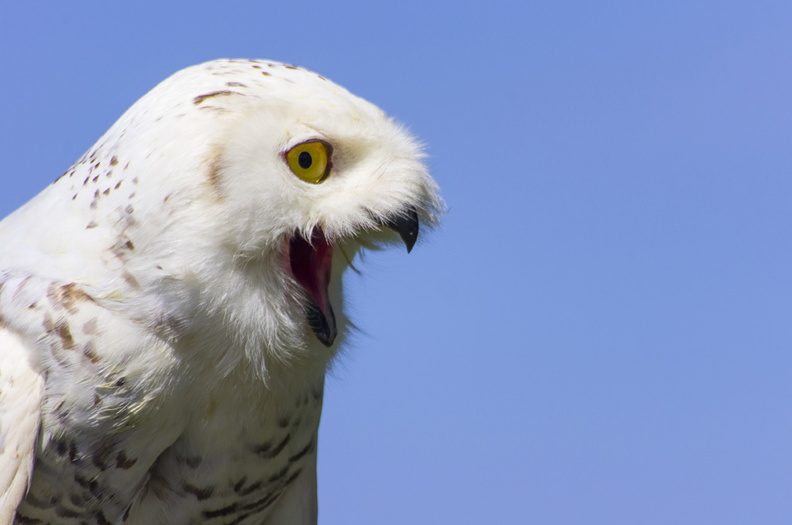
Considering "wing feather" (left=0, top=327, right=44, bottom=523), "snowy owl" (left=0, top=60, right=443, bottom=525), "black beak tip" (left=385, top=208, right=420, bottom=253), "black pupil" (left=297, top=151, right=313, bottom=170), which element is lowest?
"wing feather" (left=0, top=327, right=44, bottom=523)

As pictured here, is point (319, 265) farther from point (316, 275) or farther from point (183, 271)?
point (183, 271)

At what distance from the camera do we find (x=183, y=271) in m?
2.38

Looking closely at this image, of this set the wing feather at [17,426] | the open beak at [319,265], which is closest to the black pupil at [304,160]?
the open beak at [319,265]

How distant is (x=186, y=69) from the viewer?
2.76 m

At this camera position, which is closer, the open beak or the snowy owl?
the snowy owl

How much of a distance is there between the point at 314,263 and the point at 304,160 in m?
0.30

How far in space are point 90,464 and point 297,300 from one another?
68 cm

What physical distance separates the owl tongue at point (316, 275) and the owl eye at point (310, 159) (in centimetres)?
14

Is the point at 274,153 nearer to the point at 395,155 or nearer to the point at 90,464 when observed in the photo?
the point at 395,155

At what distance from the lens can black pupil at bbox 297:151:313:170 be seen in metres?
2.49

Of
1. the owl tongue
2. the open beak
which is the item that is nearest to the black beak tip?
the open beak

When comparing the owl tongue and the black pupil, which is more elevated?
the black pupil

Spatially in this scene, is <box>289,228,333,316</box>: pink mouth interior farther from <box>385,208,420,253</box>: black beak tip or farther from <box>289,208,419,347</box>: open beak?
<box>385,208,420,253</box>: black beak tip

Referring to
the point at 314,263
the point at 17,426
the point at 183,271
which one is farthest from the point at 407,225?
the point at 17,426
